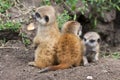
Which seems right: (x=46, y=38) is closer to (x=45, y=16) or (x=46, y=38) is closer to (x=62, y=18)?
(x=45, y=16)

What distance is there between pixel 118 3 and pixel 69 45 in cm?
246

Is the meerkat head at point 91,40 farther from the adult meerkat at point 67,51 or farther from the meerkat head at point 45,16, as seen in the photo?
the meerkat head at point 45,16

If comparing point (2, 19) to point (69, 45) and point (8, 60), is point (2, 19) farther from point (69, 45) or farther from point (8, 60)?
point (69, 45)

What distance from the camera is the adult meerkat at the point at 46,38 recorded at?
6160 mm

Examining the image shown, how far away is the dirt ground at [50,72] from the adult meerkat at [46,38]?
0.17m

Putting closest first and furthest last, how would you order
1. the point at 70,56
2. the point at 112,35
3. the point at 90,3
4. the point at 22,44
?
the point at 70,56
the point at 22,44
the point at 90,3
the point at 112,35

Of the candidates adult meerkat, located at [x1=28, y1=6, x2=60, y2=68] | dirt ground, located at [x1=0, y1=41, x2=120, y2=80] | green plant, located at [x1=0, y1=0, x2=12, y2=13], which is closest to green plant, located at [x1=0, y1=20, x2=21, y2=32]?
green plant, located at [x1=0, y1=0, x2=12, y2=13]

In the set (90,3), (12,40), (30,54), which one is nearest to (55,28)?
(30,54)

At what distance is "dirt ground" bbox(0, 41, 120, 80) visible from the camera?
578 cm

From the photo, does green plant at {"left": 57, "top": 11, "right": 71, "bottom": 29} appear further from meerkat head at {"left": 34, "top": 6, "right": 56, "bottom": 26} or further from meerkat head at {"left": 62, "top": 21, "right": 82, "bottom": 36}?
meerkat head at {"left": 34, "top": 6, "right": 56, "bottom": 26}

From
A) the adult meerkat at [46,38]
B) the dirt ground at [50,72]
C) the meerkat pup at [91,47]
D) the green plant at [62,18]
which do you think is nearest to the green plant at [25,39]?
the dirt ground at [50,72]

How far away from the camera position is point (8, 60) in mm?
6473

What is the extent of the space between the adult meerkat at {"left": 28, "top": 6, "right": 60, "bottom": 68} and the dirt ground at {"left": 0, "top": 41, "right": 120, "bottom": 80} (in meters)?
0.17

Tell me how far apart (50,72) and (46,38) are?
0.54 metres
